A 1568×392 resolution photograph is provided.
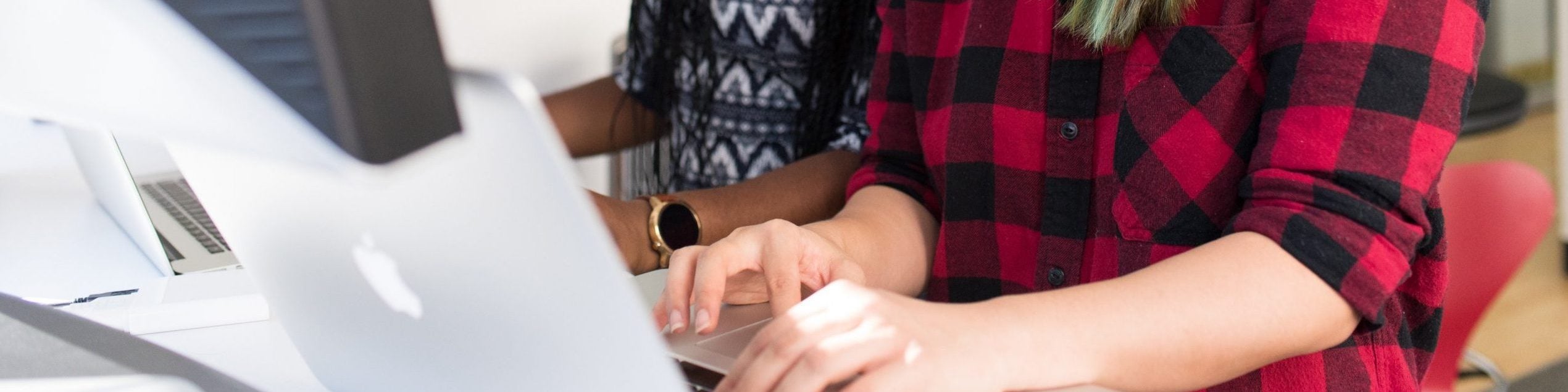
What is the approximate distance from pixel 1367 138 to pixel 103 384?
0.52m

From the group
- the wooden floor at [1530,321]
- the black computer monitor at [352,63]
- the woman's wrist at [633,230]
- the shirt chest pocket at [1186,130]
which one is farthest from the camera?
the wooden floor at [1530,321]

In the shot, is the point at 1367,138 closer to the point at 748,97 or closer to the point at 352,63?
the point at 352,63

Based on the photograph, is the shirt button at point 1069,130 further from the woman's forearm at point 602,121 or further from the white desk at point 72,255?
the woman's forearm at point 602,121

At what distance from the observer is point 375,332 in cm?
37

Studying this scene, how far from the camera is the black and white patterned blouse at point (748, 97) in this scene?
1101mm

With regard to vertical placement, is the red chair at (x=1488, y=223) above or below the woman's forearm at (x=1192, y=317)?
below

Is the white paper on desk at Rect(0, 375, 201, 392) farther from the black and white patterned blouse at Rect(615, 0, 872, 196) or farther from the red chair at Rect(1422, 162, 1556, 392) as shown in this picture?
the red chair at Rect(1422, 162, 1556, 392)

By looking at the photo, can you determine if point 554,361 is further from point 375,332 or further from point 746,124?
point 746,124

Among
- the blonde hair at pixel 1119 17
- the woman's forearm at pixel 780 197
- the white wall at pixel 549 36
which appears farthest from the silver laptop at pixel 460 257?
the white wall at pixel 549 36

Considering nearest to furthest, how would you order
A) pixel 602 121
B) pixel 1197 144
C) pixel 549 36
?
1. pixel 1197 144
2. pixel 602 121
3. pixel 549 36

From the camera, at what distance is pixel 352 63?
0.24m

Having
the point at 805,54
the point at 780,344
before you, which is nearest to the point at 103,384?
the point at 780,344

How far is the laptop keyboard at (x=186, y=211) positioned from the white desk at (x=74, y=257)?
33 millimetres

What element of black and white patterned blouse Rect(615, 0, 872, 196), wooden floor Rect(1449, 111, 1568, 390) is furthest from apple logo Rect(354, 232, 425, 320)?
wooden floor Rect(1449, 111, 1568, 390)
